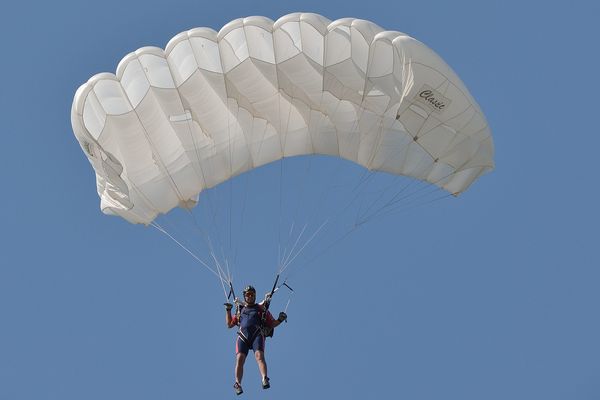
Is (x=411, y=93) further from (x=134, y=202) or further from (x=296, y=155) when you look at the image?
(x=134, y=202)

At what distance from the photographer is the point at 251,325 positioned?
24844 mm

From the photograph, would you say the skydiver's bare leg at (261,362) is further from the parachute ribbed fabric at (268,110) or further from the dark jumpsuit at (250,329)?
the parachute ribbed fabric at (268,110)

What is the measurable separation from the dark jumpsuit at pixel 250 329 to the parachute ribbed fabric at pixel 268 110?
2.56m

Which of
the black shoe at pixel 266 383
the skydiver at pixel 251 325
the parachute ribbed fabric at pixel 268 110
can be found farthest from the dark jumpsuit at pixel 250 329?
the parachute ribbed fabric at pixel 268 110

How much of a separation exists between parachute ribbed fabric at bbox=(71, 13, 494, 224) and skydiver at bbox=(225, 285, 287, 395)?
244 centimetres

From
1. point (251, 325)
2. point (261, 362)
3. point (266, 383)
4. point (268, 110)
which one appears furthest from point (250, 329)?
point (268, 110)

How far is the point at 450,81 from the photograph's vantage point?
80.4ft

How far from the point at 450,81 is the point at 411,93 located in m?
0.60

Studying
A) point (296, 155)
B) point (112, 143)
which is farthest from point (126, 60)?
point (296, 155)

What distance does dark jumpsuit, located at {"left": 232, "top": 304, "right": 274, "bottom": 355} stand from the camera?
24766 millimetres

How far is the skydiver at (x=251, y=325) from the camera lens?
80.9 ft

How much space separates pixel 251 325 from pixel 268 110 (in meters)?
3.50

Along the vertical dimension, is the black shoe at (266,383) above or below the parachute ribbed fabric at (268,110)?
below

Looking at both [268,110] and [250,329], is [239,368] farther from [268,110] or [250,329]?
[268,110]
